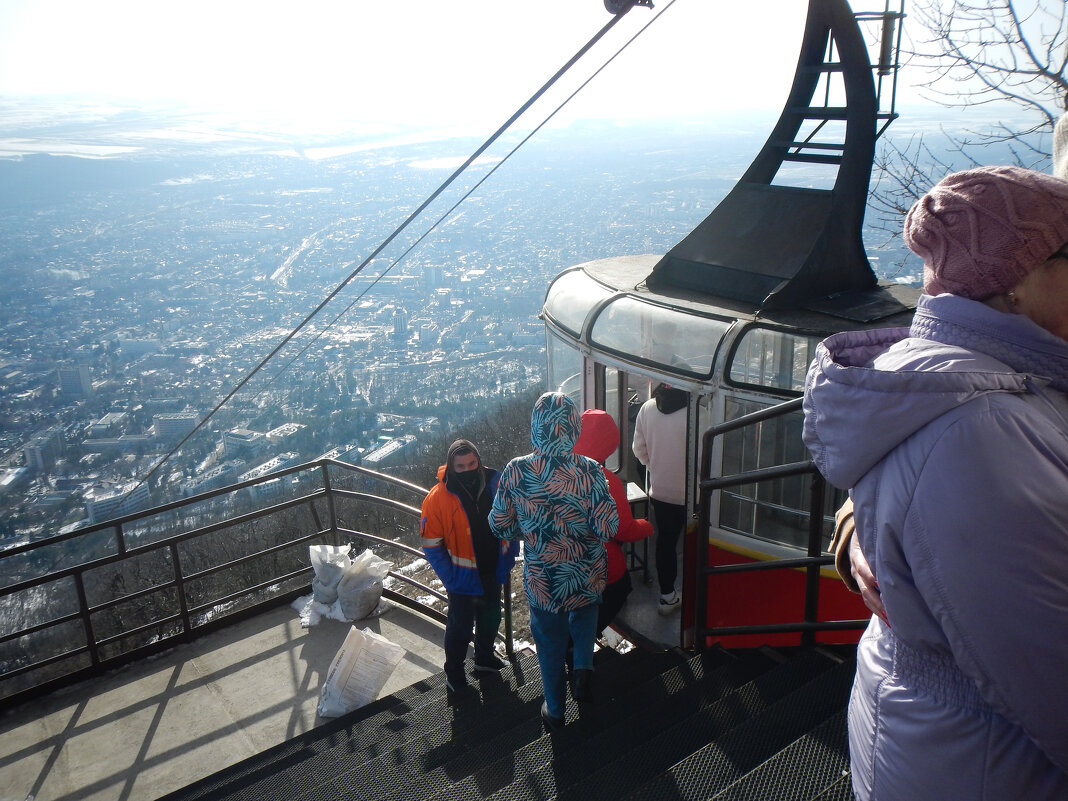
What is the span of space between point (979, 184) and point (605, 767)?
2675 mm

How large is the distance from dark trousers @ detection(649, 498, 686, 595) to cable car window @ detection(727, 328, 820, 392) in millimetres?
984

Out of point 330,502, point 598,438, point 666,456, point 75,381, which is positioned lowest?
point 75,381

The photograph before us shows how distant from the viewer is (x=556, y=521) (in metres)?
3.77

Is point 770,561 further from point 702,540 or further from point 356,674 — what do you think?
point 356,674

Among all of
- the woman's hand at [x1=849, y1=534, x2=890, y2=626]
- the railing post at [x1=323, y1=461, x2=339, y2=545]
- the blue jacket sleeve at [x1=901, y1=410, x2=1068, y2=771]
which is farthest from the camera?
the railing post at [x1=323, y1=461, x2=339, y2=545]

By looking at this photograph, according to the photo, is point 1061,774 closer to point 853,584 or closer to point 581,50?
point 853,584

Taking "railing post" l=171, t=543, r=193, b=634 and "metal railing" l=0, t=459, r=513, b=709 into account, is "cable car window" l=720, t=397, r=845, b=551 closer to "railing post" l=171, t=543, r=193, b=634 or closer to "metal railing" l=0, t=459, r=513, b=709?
"metal railing" l=0, t=459, r=513, b=709

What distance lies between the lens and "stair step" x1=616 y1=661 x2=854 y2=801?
2.80m

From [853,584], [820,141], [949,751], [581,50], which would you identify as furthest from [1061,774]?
[820,141]

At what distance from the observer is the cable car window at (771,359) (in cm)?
516

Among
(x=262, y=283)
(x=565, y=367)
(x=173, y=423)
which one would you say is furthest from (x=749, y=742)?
(x=262, y=283)

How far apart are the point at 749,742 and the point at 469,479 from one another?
2066 mm

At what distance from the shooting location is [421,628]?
19.9 ft

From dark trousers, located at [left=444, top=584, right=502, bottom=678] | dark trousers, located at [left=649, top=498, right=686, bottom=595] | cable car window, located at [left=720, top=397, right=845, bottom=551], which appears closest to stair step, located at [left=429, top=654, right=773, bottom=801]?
dark trousers, located at [left=444, top=584, right=502, bottom=678]
